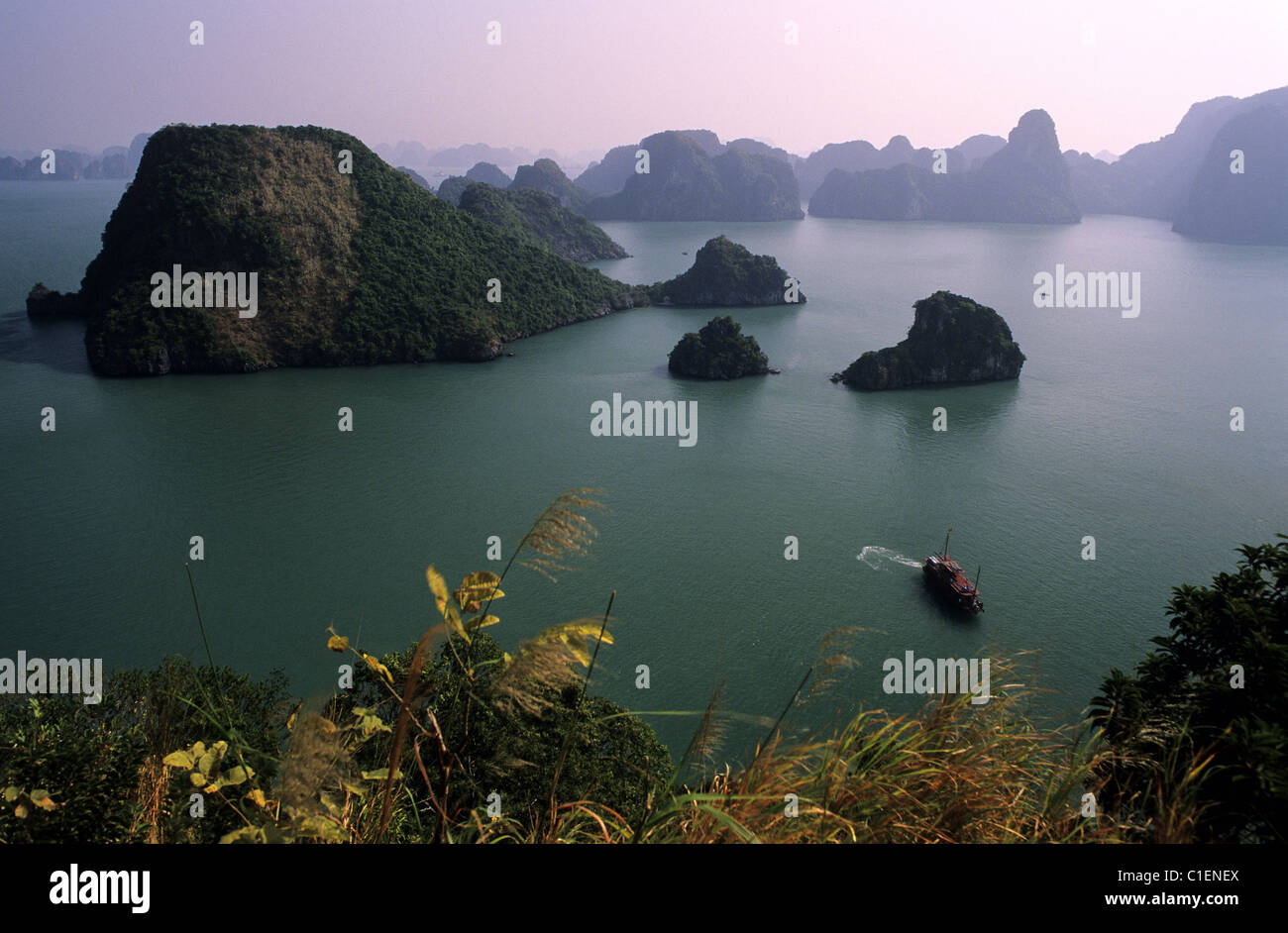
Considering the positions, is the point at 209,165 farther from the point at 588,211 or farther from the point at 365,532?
the point at 588,211

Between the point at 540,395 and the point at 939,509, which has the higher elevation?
the point at 540,395

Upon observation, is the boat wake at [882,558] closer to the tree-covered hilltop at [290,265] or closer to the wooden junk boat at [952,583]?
the wooden junk boat at [952,583]

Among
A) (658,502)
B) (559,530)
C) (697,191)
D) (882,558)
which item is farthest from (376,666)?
(697,191)

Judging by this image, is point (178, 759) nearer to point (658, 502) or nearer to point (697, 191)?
point (658, 502)

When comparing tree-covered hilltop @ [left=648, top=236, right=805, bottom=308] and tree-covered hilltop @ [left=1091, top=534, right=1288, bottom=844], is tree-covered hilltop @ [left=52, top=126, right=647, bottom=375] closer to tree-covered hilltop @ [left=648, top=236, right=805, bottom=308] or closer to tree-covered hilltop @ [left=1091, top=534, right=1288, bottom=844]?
tree-covered hilltop @ [left=648, top=236, right=805, bottom=308]

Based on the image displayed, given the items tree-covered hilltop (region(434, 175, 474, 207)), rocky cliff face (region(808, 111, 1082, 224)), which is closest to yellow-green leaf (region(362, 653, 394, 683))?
tree-covered hilltop (region(434, 175, 474, 207))

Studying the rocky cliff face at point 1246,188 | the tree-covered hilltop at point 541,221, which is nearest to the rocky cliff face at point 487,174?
the tree-covered hilltop at point 541,221
